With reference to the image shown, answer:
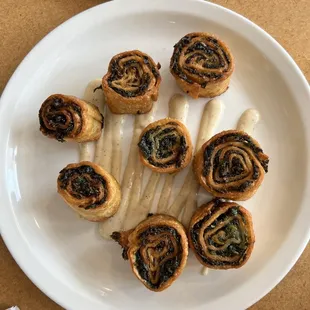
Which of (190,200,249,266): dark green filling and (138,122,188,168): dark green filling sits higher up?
(138,122,188,168): dark green filling

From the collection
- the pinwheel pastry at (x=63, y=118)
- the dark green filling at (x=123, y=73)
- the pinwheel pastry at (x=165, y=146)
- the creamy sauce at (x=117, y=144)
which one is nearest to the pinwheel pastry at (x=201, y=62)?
the dark green filling at (x=123, y=73)

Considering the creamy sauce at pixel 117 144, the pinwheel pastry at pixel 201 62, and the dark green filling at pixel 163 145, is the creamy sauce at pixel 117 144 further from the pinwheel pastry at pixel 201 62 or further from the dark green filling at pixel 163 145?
the pinwheel pastry at pixel 201 62

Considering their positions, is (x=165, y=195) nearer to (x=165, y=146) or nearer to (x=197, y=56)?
(x=165, y=146)

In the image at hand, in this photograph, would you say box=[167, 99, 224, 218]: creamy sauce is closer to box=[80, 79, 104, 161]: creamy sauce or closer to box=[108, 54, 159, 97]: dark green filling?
box=[108, 54, 159, 97]: dark green filling

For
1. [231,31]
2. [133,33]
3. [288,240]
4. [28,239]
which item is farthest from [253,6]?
[28,239]

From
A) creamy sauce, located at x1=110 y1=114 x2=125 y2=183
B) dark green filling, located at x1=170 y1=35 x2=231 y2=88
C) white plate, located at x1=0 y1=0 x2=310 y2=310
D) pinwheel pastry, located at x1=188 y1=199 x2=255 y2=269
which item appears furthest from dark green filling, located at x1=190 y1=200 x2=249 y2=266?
dark green filling, located at x1=170 y1=35 x2=231 y2=88

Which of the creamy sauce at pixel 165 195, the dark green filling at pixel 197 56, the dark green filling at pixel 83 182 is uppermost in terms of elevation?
the dark green filling at pixel 197 56

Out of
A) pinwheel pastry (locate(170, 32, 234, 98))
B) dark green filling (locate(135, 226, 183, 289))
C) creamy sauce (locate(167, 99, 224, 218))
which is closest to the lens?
dark green filling (locate(135, 226, 183, 289))

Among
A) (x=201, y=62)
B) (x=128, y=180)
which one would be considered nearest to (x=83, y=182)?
(x=128, y=180)
